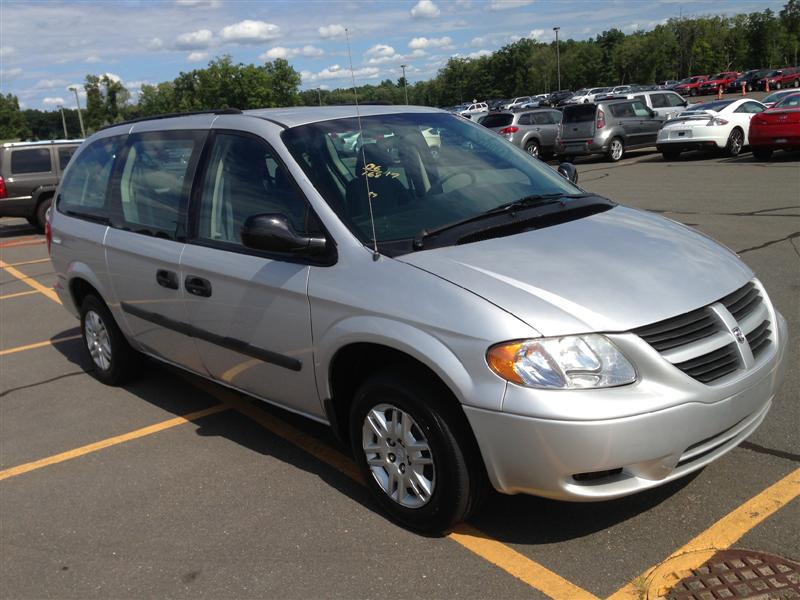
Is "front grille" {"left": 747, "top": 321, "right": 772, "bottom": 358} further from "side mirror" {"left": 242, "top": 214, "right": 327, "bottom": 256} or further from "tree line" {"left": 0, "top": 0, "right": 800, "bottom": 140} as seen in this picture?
"tree line" {"left": 0, "top": 0, "right": 800, "bottom": 140}

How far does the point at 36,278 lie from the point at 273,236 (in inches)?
366

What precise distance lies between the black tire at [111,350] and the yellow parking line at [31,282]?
4062 millimetres

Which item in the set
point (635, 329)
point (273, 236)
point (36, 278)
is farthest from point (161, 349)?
point (36, 278)

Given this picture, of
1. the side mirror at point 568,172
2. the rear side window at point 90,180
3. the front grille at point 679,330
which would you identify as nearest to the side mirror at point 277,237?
the front grille at point 679,330

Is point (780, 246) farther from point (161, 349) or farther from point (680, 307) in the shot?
point (161, 349)

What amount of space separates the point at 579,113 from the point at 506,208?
62.2 ft

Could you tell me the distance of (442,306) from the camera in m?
3.04

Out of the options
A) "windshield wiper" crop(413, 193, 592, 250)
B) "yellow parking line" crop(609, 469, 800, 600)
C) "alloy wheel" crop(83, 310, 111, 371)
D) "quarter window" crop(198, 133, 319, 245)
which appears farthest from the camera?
"alloy wheel" crop(83, 310, 111, 371)

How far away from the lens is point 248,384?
4.22 m

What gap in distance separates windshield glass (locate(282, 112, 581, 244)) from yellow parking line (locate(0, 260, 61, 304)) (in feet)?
22.4

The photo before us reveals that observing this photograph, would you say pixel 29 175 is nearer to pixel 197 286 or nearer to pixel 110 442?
pixel 110 442

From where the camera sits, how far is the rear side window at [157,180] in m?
4.53

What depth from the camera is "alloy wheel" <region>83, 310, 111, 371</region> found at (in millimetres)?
5703

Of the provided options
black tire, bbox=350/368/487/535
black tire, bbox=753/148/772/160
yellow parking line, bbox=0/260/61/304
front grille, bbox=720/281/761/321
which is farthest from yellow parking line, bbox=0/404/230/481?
black tire, bbox=753/148/772/160
